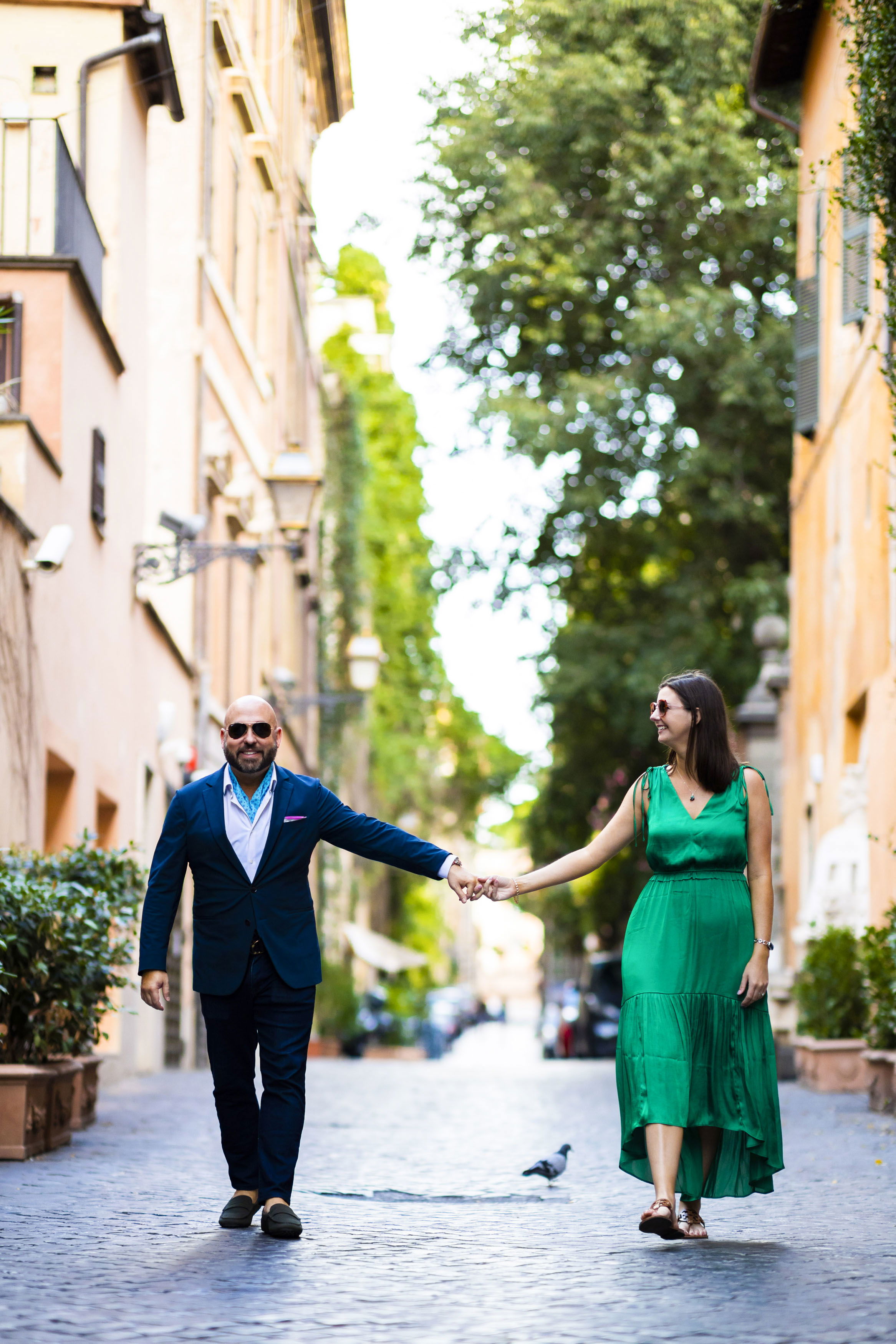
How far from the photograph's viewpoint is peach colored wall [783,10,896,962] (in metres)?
15.8

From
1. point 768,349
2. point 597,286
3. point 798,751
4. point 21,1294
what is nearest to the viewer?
point 21,1294

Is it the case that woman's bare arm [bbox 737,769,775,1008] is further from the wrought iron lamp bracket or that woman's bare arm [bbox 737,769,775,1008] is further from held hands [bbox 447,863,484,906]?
the wrought iron lamp bracket

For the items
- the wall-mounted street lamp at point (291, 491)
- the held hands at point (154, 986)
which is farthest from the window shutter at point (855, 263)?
the held hands at point (154, 986)

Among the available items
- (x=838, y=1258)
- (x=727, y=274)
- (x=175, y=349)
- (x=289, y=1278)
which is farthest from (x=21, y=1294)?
(x=727, y=274)

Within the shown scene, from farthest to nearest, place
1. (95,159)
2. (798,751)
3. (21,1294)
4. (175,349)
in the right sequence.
→ (798,751)
(175,349)
(95,159)
(21,1294)

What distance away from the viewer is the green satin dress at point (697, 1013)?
6.59m

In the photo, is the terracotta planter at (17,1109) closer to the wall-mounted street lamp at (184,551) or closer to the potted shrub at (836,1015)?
the wall-mounted street lamp at (184,551)

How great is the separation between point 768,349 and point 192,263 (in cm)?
718

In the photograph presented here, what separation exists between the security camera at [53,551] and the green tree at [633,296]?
42.3ft

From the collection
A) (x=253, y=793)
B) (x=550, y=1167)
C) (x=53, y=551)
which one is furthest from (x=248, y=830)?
(x=53, y=551)

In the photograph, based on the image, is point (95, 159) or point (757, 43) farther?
point (757, 43)

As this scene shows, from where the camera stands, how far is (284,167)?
29.0 m

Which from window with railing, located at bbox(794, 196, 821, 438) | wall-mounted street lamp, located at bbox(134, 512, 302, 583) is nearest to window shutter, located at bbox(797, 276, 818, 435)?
window with railing, located at bbox(794, 196, 821, 438)

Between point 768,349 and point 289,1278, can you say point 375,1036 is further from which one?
point 289,1278
